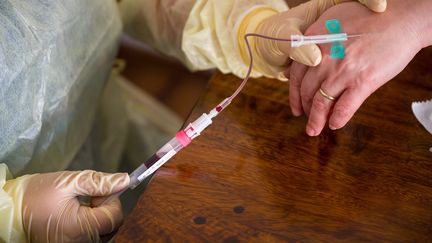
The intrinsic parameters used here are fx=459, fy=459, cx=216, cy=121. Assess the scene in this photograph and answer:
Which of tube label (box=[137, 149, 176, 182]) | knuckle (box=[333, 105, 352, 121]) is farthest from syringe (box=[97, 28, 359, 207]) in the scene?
knuckle (box=[333, 105, 352, 121])

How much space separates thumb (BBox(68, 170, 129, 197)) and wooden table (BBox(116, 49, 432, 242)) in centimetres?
6

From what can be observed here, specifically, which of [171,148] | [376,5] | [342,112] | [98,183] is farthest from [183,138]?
[376,5]

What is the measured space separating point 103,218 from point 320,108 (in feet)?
1.33

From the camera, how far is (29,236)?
758mm

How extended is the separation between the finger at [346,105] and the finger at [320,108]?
0.01 m

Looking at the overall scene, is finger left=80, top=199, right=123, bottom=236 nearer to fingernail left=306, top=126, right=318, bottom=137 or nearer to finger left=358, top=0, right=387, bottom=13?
fingernail left=306, top=126, right=318, bottom=137

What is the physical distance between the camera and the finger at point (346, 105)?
0.76 m

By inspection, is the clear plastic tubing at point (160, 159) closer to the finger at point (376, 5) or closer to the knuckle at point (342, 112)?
the knuckle at point (342, 112)

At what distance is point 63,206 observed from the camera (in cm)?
74

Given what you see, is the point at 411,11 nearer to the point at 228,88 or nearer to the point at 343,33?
the point at 343,33

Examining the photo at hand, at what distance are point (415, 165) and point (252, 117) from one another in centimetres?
28

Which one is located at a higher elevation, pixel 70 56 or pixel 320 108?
pixel 70 56

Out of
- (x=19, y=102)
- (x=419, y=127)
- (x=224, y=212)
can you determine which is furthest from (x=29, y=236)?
(x=419, y=127)

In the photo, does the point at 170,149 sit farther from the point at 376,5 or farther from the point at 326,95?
the point at 376,5
